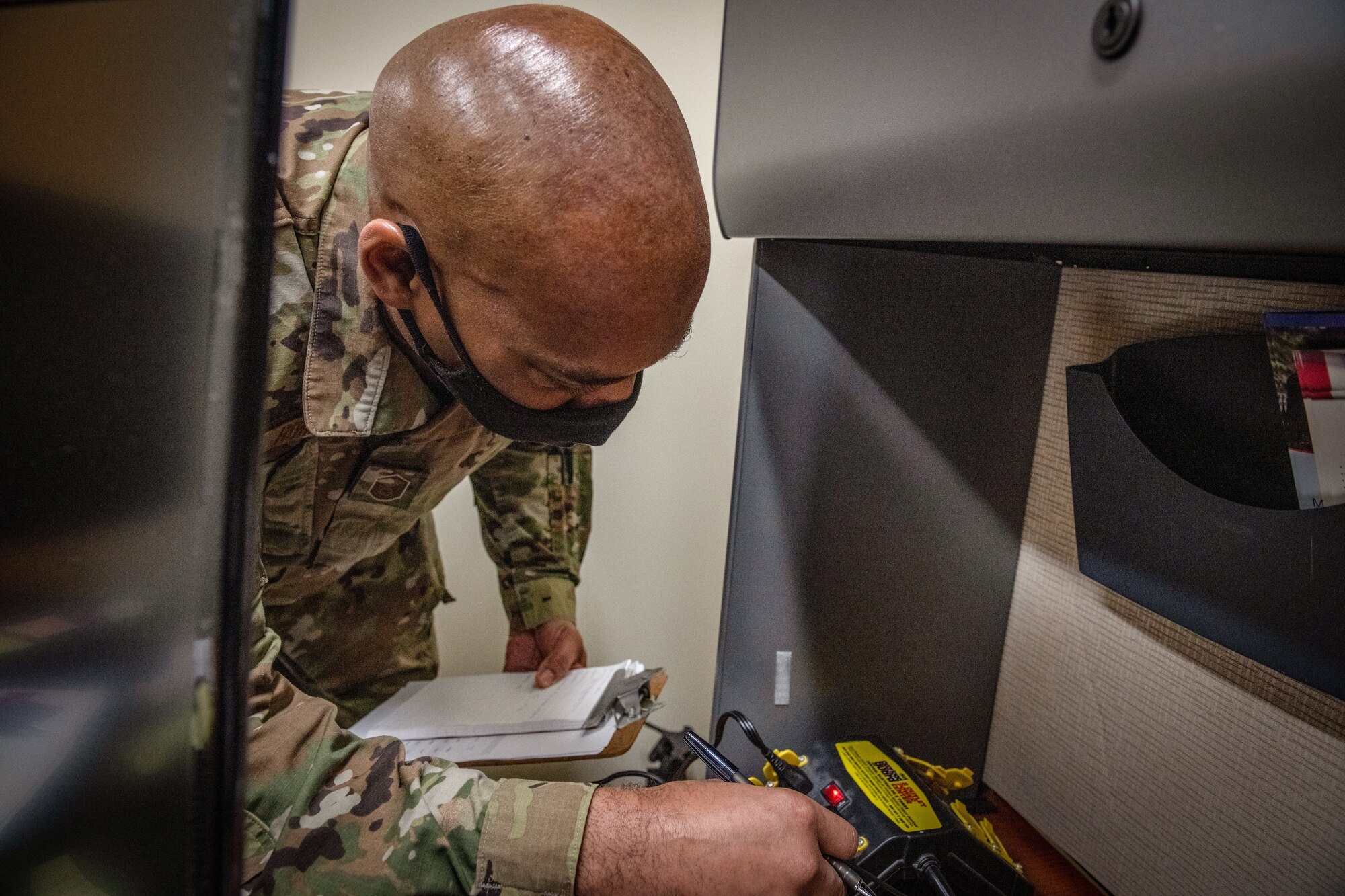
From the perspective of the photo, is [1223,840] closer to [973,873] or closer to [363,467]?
[973,873]

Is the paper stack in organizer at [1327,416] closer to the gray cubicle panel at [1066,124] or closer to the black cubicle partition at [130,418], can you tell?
the gray cubicle panel at [1066,124]

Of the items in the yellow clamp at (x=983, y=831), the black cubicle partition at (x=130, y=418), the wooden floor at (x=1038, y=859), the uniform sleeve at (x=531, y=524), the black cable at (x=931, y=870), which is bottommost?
the wooden floor at (x=1038, y=859)

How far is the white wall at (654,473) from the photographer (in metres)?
1.28

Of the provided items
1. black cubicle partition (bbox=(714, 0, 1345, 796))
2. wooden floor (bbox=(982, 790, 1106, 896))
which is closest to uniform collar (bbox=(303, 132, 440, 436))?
black cubicle partition (bbox=(714, 0, 1345, 796))

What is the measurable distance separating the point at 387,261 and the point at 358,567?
0.57 m

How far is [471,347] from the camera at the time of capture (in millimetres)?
684

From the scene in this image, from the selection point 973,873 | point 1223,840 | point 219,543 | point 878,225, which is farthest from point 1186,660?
point 219,543

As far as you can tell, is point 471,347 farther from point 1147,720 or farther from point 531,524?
point 1147,720

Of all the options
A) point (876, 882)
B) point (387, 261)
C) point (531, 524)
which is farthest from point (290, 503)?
point (876, 882)

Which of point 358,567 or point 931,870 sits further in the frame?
point 358,567

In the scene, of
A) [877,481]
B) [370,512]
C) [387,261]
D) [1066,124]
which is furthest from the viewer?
[370,512]

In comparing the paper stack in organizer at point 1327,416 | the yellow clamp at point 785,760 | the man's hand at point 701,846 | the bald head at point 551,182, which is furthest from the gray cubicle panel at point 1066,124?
the yellow clamp at point 785,760

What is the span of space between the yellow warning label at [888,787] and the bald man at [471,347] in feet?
0.29

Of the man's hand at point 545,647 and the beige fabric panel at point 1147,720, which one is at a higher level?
the beige fabric panel at point 1147,720
